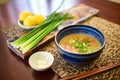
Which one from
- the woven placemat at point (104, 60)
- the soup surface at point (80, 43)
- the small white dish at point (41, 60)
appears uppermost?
the soup surface at point (80, 43)

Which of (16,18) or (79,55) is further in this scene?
(16,18)

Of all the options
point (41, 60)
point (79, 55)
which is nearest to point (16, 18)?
point (41, 60)

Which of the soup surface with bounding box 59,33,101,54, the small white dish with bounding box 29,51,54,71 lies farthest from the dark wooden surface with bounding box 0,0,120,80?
the soup surface with bounding box 59,33,101,54

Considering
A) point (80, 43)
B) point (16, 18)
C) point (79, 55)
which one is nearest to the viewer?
point (79, 55)

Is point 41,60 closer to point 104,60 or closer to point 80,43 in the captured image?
point 80,43

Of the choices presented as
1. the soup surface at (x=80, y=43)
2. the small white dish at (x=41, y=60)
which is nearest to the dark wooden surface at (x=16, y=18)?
the small white dish at (x=41, y=60)

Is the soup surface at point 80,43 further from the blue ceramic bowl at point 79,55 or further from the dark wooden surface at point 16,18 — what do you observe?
the dark wooden surface at point 16,18
